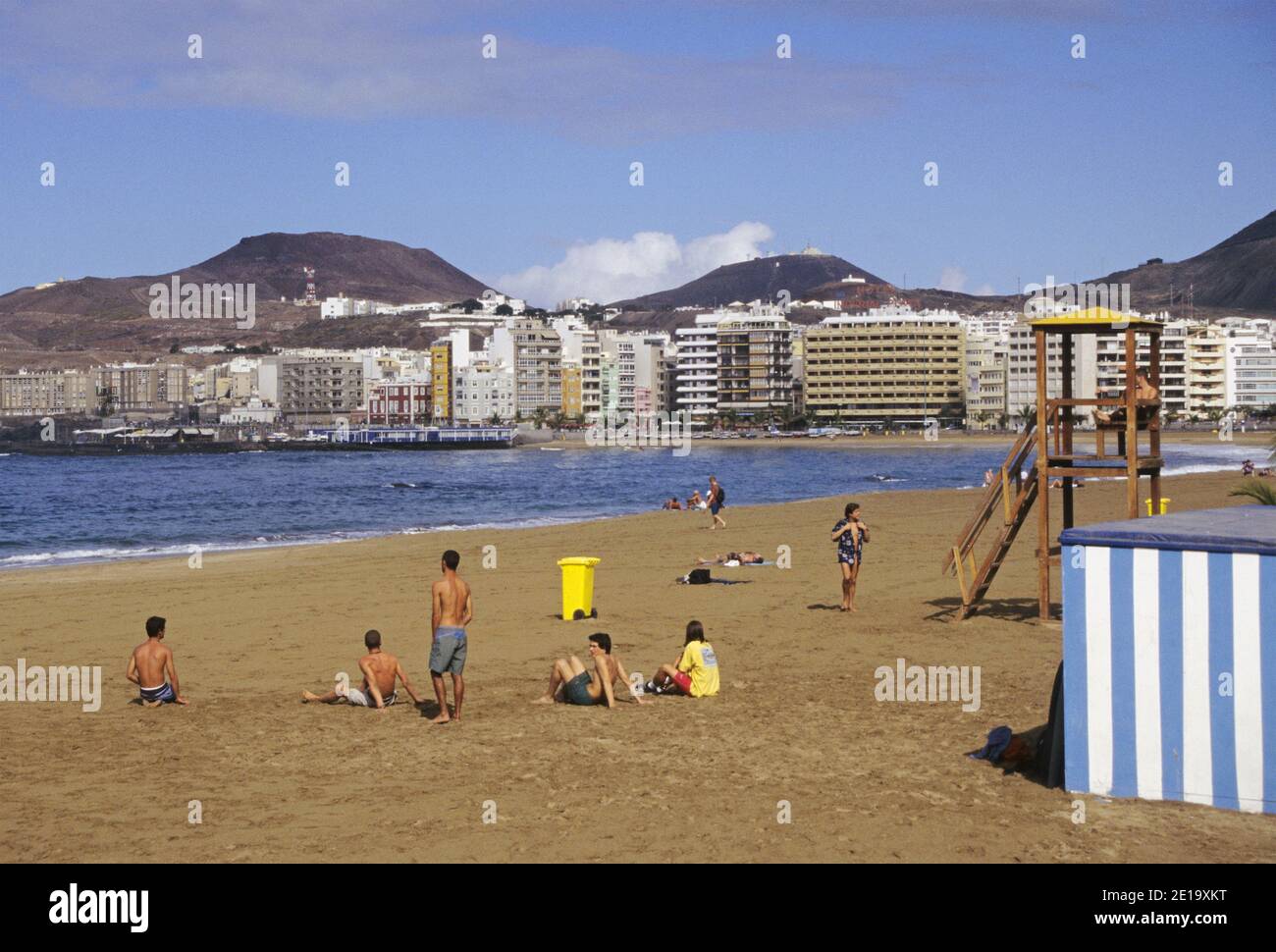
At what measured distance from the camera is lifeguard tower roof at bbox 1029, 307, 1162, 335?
14.5m

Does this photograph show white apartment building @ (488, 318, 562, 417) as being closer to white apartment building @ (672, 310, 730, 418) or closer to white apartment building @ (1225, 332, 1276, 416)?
white apartment building @ (672, 310, 730, 418)

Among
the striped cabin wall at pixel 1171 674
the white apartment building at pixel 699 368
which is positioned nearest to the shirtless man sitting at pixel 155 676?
the striped cabin wall at pixel 1171 674

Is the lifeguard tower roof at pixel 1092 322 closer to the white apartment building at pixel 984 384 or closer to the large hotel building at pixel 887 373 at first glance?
the white apartment building at pixel 984 384

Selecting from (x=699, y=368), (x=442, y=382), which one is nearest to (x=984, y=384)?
(x=699, y=368)

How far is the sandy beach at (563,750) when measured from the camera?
768 centimetres

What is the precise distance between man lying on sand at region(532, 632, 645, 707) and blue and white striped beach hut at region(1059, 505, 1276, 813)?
4310 millimetres

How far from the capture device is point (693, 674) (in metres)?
12.0

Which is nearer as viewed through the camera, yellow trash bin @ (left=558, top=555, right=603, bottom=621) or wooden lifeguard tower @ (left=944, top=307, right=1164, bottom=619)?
wooden lifeguard tower @ (left=944, top=307, right=1164, bottom=619)

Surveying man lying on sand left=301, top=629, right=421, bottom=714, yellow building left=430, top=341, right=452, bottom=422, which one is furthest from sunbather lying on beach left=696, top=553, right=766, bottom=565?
yellow building left=430, top=341, right=452, bottom=422

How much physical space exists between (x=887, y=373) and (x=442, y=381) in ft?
214

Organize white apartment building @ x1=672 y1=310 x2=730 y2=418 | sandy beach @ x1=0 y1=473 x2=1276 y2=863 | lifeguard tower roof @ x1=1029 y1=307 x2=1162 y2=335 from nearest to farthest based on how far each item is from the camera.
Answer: sandy beach @ x1=0 y1=473 x2=1276 y2=863 → lifeguard tower roof @ x1=1029 y1=307 x2=1162 y2=335 → white apartment building @ x1=672 y1=310 x2=730 y2=418

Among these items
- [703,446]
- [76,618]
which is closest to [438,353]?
[703,446]

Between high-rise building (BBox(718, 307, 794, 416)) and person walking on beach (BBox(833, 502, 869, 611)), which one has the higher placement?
high-rise building (BBox(718, 307, 794, 416))
